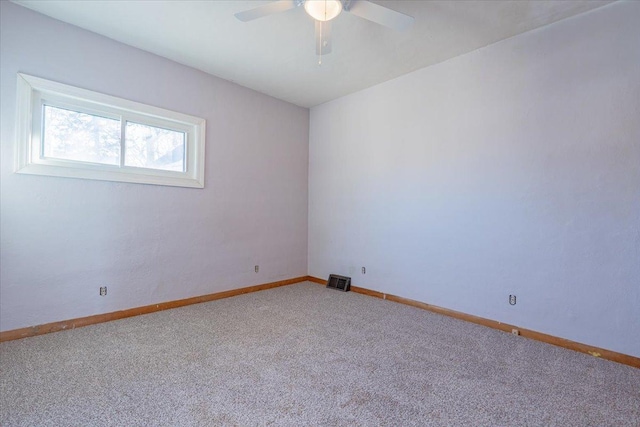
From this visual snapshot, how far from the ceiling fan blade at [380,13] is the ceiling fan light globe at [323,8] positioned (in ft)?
0.29

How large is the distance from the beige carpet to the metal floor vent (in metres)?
1.17

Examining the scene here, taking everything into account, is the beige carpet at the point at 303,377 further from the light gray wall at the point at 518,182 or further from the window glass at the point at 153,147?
the window glass at the point at 153,147

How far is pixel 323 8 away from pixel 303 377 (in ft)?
7.84

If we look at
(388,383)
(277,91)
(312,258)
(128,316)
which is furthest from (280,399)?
(277,91)

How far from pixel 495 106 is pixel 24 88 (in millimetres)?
4076

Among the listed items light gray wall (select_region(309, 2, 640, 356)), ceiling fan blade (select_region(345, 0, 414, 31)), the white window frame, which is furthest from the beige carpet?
ceiling fan blade (select_region(345, 0, 414, 31))

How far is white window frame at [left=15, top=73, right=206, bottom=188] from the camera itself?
2.44 metres

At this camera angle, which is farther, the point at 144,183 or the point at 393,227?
the point at 393,227

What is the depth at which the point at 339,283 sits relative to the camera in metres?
4.14

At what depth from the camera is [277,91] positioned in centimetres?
404

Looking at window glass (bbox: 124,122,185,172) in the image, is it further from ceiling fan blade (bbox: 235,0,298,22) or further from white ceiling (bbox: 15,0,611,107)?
ceiling fan blade (bbox: 235,0,298,22)

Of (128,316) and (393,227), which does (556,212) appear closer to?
(393,227)

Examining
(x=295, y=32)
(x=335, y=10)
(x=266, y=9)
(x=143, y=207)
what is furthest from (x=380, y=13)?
(x=143, y=207)

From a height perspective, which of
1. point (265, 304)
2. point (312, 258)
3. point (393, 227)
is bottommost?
point (265, 304)
